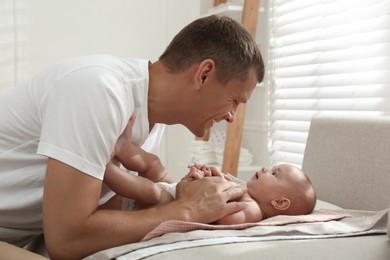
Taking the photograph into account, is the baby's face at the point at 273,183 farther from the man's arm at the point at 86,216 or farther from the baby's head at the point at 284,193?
the man's arm at the point at 86,216

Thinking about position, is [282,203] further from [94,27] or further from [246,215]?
[94,27]

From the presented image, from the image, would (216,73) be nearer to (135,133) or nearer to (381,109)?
(135,133)

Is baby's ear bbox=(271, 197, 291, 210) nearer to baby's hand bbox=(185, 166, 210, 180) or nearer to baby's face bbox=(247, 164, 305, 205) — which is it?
baby's face bbox=(247, 164, 305, 205)

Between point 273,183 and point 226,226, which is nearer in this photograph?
point 226,226

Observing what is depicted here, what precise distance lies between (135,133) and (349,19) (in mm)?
1502

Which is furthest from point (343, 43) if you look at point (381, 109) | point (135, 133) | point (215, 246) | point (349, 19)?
point (215, 246)

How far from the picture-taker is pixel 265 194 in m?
1.65

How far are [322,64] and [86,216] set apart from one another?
190cm

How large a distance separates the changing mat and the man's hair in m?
0.43

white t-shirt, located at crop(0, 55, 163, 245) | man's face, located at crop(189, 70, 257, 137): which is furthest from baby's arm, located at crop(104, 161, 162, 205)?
man's face, located at crop(189, 70, 257, 137)

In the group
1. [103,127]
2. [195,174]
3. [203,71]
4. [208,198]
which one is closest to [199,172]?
[195,174]

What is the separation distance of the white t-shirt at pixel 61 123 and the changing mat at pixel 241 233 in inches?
7.5

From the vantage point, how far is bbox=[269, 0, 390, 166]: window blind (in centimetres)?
245

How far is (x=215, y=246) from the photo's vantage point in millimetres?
1217
